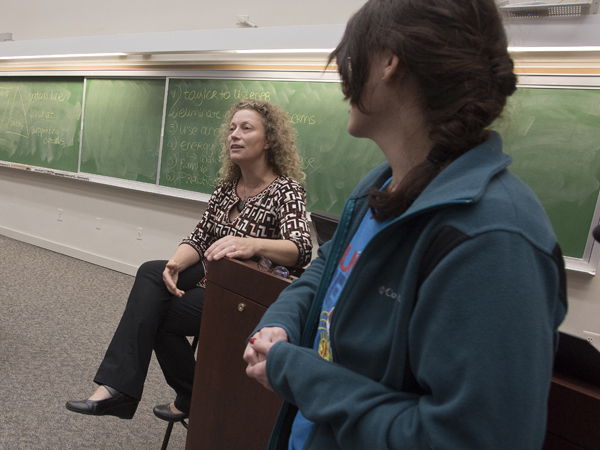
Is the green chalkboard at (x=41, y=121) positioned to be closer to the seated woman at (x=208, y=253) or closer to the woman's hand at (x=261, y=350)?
the seated woman at (x=208, y=253)

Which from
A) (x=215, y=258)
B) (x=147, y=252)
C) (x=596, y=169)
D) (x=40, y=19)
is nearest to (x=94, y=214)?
(x=147, y=252)

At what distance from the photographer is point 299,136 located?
129 inches

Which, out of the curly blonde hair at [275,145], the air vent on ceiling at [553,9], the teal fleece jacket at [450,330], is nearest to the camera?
the teal fleece jacket at [450,330]

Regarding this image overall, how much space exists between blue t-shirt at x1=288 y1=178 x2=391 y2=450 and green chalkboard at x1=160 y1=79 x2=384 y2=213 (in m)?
2.35

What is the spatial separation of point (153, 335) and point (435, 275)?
139cm

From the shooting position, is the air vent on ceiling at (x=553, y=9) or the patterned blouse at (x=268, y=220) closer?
the patterned blouse at (x=268, y=220)

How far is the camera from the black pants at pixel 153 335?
1.53 meters

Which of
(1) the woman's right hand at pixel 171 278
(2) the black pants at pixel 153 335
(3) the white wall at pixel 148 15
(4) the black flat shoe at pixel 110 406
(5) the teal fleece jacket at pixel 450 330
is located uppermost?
(3) the white wall at pixel 148 15

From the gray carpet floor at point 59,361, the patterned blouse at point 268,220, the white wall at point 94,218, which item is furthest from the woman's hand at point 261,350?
the white wall at point 94,218

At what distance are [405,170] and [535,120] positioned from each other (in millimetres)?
2359

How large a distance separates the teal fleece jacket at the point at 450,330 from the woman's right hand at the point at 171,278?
1105 millimetres

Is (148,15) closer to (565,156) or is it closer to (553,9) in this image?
(553,9)

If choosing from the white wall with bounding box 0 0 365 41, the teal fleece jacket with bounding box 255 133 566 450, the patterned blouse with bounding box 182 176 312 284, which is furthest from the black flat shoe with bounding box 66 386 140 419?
the white wall with bounding box 0 0 365 41

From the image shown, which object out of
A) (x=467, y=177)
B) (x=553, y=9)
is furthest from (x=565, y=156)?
(x=467, y=177)
